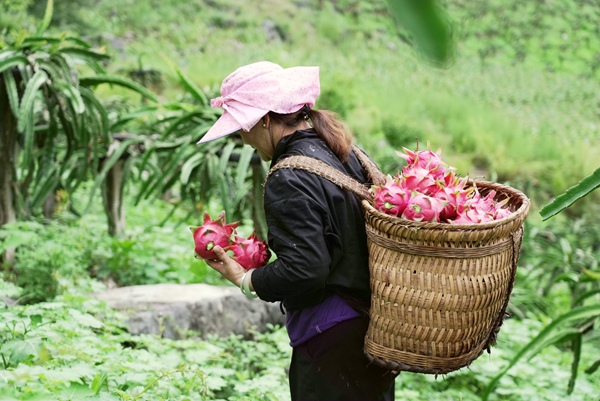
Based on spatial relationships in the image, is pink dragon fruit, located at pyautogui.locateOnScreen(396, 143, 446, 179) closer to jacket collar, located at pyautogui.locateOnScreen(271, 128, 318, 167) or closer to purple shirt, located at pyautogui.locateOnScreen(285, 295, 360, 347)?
jacket collar, located at pyautogui.locateOnScreen(271, 128, 318, 167)

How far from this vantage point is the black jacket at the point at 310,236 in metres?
1.72

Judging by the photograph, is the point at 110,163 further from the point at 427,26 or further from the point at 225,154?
the point at 427,26

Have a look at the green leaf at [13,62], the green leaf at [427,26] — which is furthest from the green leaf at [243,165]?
the green leaf at [427,26]

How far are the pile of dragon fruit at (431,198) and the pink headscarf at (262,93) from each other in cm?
33

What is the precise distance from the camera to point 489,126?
35.3ft

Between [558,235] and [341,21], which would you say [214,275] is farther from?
[341,21]

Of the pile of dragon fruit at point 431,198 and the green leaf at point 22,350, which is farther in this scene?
the green leaf at point 22,350

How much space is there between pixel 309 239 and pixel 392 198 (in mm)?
225

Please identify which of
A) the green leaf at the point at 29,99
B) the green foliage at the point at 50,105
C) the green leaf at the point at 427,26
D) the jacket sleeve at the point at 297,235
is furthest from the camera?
the green foliage at the point at 50,105

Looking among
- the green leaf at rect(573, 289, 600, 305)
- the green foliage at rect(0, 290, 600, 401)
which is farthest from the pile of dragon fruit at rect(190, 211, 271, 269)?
the green leaf at rect(573, 289, 600, 305)

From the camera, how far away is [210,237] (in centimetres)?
190

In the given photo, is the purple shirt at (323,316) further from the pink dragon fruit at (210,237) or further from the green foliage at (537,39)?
A: the green foliage at (537,39)

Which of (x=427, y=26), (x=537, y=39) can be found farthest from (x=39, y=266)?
(x=537, y=39)

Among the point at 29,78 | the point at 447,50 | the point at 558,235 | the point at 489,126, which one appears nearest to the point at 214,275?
the point at 29,78
